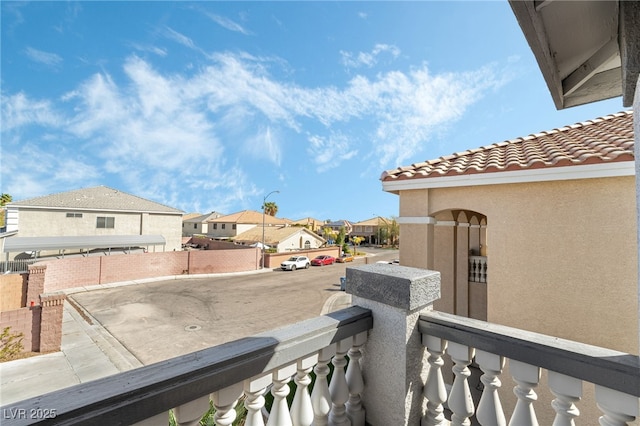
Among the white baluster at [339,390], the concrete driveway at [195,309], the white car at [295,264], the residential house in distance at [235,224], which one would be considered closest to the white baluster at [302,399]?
the white baluster at [339,390]

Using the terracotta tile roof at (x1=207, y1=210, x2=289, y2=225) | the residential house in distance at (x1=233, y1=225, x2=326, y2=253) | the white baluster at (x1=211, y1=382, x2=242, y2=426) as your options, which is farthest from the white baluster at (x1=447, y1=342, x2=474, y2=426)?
the terracotta tile roof at (x1=207, y1=210, x2=289, y2=225)

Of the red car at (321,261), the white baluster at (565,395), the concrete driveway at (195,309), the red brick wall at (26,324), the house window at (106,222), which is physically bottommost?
the concrete driveway at (195,309)

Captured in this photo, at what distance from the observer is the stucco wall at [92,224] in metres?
22.7

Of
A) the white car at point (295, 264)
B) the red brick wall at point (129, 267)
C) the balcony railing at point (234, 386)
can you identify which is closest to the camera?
the balcony railing at point (234, 386)

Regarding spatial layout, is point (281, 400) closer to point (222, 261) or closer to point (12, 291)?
point (12, 291)

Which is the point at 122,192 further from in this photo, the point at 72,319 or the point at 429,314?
the point at 429,314

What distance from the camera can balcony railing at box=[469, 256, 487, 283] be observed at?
7.16 meters

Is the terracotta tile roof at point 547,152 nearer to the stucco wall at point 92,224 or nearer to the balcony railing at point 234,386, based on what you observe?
the balcony railing at point 234,386

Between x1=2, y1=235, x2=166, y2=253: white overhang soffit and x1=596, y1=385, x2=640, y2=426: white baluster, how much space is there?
28.4m

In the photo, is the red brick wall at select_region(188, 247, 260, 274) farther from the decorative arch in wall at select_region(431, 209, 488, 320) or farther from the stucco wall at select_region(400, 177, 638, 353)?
the stucco wall at select_region(400, 177, 638, 353)

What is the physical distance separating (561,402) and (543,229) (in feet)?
11.7

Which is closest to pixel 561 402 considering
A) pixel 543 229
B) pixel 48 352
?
pixel 543 229

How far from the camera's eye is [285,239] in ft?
113

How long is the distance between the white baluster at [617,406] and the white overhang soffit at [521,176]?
3.59 meters
